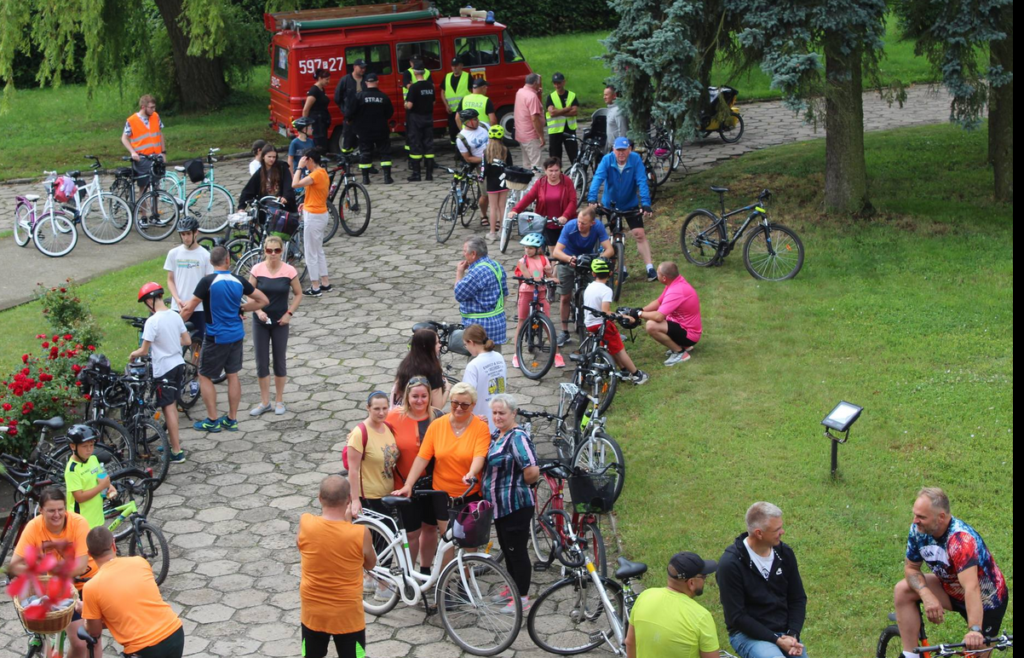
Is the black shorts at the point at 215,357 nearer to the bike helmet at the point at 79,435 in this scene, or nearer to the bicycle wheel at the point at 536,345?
the bike helmet at the point at 79,435

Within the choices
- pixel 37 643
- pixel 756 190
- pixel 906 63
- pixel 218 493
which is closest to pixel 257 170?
pixel 218 493

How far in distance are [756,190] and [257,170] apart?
26.5ft

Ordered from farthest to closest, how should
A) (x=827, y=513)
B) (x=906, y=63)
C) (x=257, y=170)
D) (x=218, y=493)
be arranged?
(x=906, y=63), (x=257, y=170), (x=218, y=493), (x=827, y=513)

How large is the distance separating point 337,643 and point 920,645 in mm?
3638

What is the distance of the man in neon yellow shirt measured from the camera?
248 inches

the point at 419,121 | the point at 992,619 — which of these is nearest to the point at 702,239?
the point at 419,121

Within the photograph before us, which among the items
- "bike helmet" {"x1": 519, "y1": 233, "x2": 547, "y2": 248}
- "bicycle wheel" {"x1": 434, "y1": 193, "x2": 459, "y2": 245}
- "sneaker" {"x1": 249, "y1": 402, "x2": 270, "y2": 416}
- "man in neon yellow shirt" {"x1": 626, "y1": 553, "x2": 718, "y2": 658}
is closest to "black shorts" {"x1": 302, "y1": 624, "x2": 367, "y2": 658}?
"man in neon yellow shirt" {"x1": 626, "y1": 553, "x2": 718, "y2": 658}

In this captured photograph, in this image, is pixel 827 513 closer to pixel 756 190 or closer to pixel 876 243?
pixel 876 243

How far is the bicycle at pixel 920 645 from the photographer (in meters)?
6.58

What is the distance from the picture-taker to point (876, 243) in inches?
634

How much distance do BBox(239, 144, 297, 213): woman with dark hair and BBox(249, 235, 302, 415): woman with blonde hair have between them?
158 inches

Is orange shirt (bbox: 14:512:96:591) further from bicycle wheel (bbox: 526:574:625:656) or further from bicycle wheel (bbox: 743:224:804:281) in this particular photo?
bicycle wheel (bbox: 743:224:804:281)

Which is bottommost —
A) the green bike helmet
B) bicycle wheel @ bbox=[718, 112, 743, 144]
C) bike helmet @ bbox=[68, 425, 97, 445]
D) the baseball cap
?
the baseball cap

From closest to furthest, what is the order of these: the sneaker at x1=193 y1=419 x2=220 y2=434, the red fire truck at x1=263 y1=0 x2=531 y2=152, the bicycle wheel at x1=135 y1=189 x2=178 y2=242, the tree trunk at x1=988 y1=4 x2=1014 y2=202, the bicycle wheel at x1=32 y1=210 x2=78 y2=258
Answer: the sneaker at x1=193 y1=419 x2=220 y2=434 < the bicycle wheel at x1=32 y1=210 x2=78 y2=258 < the tree trunk at x1=988 y1=4 x2=1014 y2=202 < the bicycle wheel at x1=135 y1=189 x2=178 y2=242 < the red fire truck at x1=263 y1=0 x2=531 y2=152
